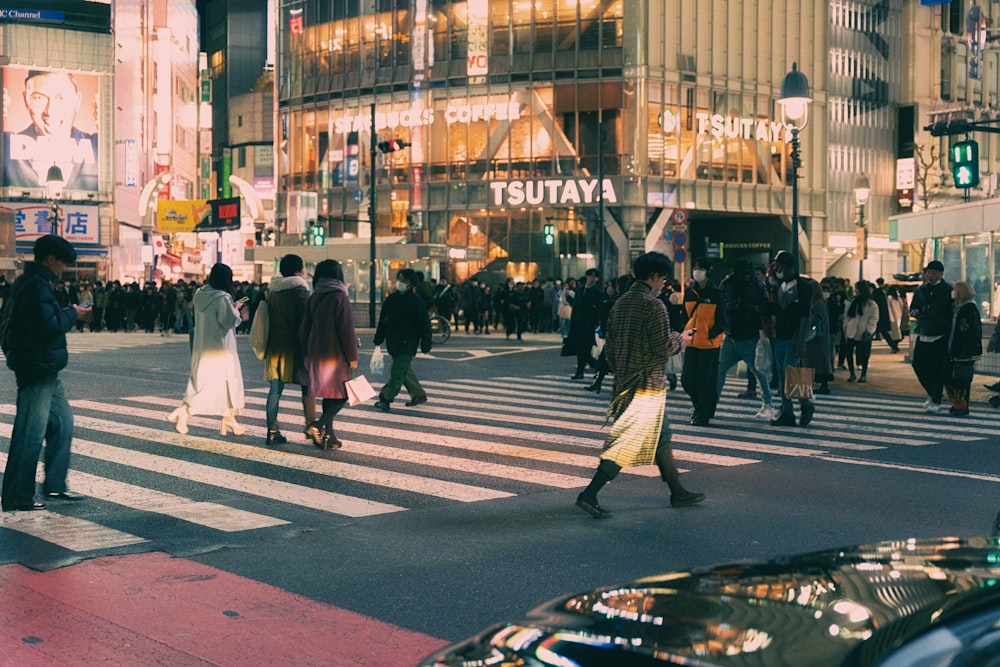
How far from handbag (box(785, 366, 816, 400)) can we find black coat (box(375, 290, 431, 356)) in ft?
14.8

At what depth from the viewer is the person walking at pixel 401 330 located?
50.8ft

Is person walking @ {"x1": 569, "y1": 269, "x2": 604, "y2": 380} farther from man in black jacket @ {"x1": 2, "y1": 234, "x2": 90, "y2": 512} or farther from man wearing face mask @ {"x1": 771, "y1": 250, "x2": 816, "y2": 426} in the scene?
man in black jacket @ {"x1": 2, "y1": 234, "x2": 90, "y2": 512}

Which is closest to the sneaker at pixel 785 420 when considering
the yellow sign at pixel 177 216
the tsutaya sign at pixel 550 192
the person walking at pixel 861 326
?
the person walking at pixel 861 326

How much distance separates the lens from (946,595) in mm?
2258

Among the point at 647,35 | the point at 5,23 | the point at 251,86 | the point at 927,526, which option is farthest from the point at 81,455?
the point at 251,86

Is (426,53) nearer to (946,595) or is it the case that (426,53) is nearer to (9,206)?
(9,206)

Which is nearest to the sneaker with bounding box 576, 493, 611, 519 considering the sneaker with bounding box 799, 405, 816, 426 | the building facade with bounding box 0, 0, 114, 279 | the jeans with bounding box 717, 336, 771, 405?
the sneaker with bounding box 799, 405, 816, 426

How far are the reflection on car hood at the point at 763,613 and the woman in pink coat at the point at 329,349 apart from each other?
9198 millimetres

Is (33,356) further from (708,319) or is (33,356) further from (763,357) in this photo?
(763,357)

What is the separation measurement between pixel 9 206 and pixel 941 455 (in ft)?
217

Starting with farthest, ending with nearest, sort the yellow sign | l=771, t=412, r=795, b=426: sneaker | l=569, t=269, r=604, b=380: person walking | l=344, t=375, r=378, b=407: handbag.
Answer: the yellow sign → l=569, t=269, r=604, b=380: person walking → l=771, t=412, r=795, b=426: sneaker → l=344, t=375, r=378, b=407: handbag

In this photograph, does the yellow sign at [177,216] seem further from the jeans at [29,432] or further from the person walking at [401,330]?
the jeans at [29,432]

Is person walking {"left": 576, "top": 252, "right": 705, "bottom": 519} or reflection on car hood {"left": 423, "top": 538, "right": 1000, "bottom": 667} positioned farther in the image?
person walking {"left": 576, "top": 252, "right": 705, "bottom": 519}

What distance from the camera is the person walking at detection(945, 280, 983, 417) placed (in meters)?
15.2
